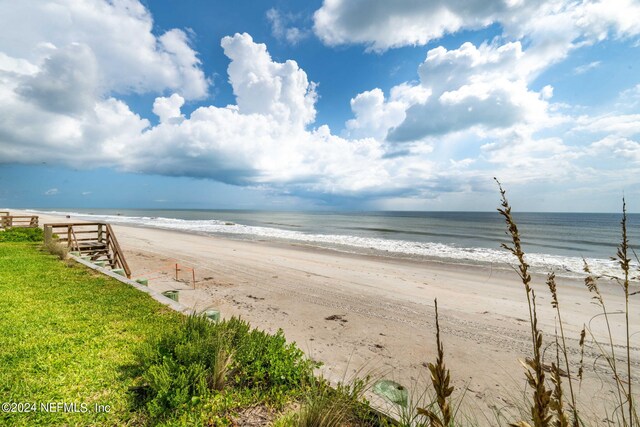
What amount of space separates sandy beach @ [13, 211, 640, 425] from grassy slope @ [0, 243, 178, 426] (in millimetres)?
2474

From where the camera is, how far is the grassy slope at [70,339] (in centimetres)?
377

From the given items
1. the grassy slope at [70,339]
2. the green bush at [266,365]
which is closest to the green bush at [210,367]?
the green bush at [266,365]

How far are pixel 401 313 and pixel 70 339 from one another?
811 centimetres

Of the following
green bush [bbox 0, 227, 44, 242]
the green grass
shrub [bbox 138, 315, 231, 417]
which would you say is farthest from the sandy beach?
green bush [bbox 0, 227, 44, 242]

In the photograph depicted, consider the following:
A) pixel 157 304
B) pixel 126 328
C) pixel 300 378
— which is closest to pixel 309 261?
pixel 157 304

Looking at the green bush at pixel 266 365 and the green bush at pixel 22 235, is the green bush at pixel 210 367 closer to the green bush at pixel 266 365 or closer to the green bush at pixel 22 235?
the green bush at pixel 266 365

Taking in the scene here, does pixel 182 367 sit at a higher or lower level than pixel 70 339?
higher

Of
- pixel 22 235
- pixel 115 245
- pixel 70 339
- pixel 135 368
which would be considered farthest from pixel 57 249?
pixel 135 368

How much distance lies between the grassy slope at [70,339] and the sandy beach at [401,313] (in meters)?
2.47

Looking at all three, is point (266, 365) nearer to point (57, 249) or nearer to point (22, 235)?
point (57, 249)

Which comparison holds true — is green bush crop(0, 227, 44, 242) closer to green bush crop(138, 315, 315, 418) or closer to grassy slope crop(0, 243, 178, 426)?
grassy slope crop(0, 243, 178, 426)

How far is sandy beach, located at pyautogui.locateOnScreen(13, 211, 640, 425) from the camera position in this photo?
236 inches

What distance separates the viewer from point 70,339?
203 inches

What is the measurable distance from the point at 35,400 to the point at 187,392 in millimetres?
1949
